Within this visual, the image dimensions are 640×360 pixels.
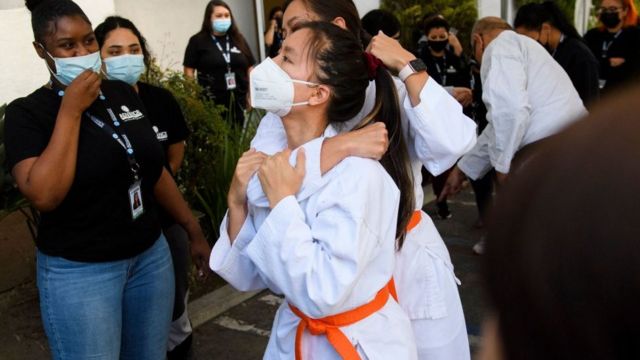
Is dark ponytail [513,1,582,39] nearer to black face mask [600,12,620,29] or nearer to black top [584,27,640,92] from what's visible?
black top [584,27,640,92]

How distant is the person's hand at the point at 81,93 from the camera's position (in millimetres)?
2180

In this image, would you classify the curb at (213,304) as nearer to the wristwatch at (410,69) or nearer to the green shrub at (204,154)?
the green shrub at (204,154)

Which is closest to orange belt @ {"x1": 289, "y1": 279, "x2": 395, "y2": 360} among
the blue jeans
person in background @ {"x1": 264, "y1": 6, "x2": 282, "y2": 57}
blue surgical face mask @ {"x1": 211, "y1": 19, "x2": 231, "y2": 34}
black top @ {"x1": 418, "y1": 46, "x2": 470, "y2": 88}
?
the blue jeans

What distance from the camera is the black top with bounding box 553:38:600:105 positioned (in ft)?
16.3

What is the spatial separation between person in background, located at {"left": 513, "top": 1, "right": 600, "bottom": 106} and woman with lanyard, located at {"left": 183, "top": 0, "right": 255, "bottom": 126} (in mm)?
2963

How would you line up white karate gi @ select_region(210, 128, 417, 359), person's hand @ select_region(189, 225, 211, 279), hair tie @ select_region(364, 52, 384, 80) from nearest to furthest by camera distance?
white karate gi @ select_region(210, 128, 417, 359) → hair tie @ select_region(364, 52, 384, 80) → person's hand @ select_region(189, 225, 211, 279)

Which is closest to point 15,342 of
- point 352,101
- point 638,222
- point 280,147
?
point 280,147

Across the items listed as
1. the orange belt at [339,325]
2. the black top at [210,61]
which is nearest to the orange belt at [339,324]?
the orange belt at [339,325]

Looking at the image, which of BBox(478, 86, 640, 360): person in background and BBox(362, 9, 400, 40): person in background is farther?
BBox(362, 9, 400, 40): person in background

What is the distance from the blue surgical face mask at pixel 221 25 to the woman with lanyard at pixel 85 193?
4.34 meters

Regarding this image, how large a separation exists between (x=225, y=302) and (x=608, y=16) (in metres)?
4.61

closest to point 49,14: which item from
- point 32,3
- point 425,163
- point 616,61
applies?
point 32,3

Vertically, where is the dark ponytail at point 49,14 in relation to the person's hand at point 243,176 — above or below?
above

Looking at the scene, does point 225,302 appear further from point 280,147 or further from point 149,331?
point 280,147
